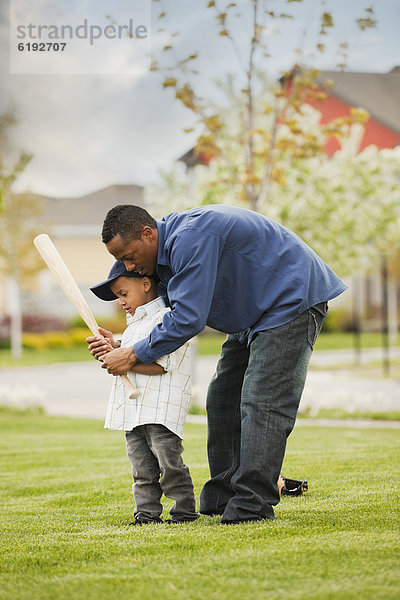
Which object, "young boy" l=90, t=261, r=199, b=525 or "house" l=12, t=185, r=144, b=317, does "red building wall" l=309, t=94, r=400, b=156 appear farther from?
"young boy" l=90, t=261, r=199, b=525

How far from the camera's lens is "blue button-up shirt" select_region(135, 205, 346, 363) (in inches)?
Answer: 144

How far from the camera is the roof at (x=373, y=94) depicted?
970 inches

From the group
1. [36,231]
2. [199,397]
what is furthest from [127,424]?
[36,231]

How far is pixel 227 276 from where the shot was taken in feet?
12.5

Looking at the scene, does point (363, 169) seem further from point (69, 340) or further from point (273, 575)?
point (273, 575)

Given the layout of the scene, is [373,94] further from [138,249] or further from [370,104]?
[138,249]

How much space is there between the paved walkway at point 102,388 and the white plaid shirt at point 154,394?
667 cm

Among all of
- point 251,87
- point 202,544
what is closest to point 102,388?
point 251,87

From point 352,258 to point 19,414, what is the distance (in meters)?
9.50

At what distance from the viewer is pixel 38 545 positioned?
11.8ft

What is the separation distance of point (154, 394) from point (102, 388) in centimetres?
1117

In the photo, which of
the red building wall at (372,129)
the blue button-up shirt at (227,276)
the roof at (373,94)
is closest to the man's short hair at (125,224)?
the blue button-up shirt at (227,276)

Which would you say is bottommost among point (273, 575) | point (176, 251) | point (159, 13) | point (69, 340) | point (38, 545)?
point (69, 340)

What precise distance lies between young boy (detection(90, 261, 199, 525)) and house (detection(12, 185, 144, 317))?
1057 inches
